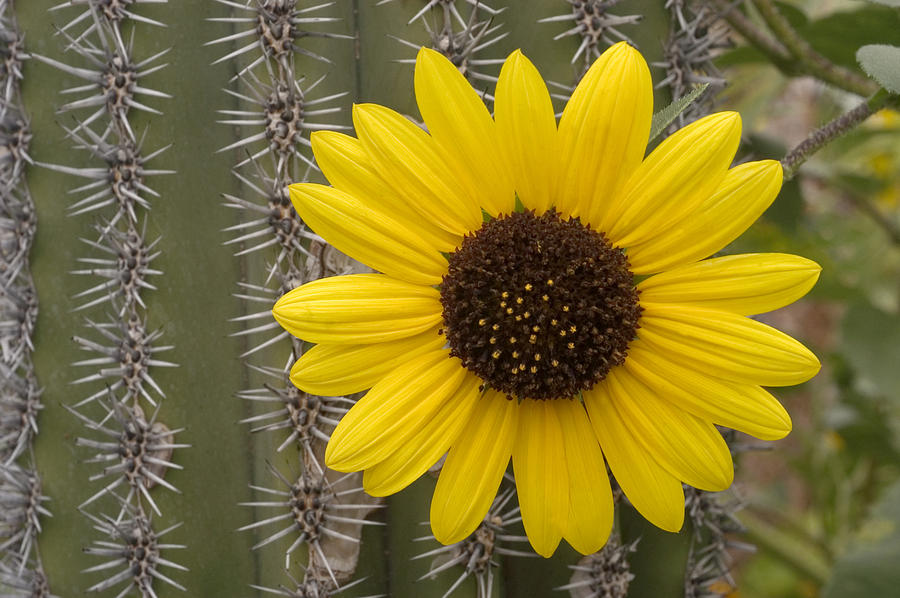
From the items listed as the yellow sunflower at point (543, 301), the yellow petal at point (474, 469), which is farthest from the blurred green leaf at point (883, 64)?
the yellow petal at point (474, 469)

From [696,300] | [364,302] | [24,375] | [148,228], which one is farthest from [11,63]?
[696,300]

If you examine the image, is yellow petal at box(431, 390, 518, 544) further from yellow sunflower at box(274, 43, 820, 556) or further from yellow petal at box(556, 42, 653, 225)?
yellow petal at box(556, 42, 653, 225)

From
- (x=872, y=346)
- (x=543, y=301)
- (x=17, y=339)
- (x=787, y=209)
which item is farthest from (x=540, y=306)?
(x=872, y=346)

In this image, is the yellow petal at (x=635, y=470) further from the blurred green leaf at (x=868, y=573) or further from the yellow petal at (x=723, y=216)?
the blurred green leaf at (x=868, y=573)

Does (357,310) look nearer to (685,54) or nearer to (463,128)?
(463,128)

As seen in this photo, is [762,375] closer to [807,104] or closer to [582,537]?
[582,537]

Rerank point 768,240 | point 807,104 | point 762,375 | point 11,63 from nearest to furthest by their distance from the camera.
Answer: point 762,375 < point 11,63 < point 768,240 < point 807,104
